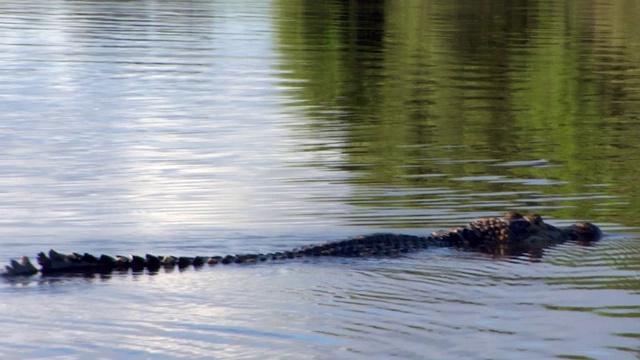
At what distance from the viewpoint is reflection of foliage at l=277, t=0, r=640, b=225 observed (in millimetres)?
21859

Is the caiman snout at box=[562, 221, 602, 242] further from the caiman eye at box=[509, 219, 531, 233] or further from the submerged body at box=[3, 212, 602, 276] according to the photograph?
the caiman eye at box=[509, 219, 531, 233]

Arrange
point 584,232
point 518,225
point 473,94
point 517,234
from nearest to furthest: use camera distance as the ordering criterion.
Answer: point 584,232
point 517,234
point 518,225
point 473,94

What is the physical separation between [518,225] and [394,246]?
190cm

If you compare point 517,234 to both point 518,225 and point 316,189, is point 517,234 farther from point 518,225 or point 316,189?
point 316,189

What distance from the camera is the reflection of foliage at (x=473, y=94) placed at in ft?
71.7

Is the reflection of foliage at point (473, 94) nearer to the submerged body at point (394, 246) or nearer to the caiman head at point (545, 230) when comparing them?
the caiman head at point (545, 230)

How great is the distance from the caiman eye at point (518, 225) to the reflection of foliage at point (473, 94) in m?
1.92

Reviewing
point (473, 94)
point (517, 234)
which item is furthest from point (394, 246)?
point (473, 94)

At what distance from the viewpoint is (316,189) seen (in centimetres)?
1886

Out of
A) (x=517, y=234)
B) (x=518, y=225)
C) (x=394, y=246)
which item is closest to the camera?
(x=394, y=246)

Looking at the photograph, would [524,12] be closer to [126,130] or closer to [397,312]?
[126,130]

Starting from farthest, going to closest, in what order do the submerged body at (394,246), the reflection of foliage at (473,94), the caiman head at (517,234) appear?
the reflection of foliage at (473,94), the caiman head at (517,234), the submerged body at (394,246)

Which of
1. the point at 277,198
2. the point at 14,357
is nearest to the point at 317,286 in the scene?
the point at 14,357

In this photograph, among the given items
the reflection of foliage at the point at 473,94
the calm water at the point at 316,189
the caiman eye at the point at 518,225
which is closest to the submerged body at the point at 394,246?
the caiman eye at the point at 518,225
